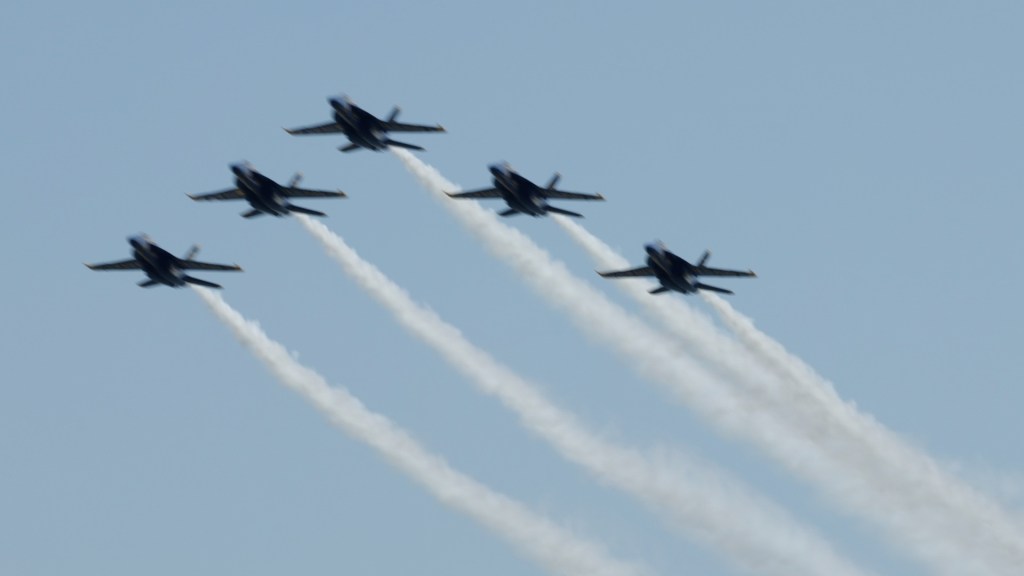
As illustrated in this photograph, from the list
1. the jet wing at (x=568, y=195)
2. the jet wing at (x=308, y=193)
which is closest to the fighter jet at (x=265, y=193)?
the jet wing at (x=308, y=193)

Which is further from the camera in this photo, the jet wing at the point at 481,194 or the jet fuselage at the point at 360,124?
the jet fuselage at the point at 360,124

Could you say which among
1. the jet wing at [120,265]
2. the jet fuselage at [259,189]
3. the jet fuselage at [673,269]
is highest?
the jet fuselage at [673,269]

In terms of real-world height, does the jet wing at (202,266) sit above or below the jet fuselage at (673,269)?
below

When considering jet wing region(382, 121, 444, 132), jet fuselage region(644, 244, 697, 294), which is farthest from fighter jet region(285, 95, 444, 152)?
jet fuselage region(644, 244, 697, 294)

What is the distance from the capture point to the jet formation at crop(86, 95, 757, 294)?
505ft

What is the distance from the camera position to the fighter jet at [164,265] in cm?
15800

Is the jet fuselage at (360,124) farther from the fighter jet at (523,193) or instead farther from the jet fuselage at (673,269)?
the jet fuselage at (673,269)

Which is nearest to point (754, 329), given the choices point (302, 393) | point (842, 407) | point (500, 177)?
point (842, 407)

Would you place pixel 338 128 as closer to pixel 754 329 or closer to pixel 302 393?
pixel 302 393

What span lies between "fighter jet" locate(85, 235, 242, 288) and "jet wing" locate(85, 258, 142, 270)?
2.26 feet

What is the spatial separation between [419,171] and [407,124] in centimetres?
466

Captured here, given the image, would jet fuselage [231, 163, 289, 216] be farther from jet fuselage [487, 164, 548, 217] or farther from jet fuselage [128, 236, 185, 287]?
jet fuselage [487, 164, 548, 217]

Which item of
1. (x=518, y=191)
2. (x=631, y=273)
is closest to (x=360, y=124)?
(x=518, y=191)

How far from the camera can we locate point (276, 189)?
15975 cm
